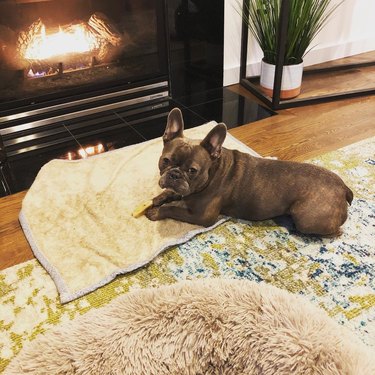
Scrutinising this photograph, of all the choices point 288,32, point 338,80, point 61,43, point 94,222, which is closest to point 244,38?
point 288,32

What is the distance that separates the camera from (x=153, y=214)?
6.15ft

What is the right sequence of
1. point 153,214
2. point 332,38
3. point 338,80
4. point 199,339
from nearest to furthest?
1. point 199,339
2. point 153,214
3. point 338,80
4. point 332,38

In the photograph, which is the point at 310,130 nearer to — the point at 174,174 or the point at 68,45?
the point at 174,174

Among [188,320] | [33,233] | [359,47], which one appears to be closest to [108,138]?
[33,233]

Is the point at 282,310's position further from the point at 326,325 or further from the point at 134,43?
the point at 134,43

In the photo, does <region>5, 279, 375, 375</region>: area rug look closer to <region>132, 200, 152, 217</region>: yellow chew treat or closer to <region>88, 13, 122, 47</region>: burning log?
<region>132, 200, 152, 217</region>: yellow chew treat

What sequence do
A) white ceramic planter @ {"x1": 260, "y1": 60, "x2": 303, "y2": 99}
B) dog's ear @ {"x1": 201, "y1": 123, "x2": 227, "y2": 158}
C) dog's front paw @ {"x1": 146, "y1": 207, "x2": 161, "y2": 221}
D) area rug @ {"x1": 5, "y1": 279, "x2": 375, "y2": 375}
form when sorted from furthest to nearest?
white ceramic planter @ {"x1": 260, "y1": 60, "x2": 303, "y2": 99}
dog's front paw @ {"x1": 146, "y1": 207, "x2": 161, "y2": 221}
dog's ear @ {"x1": 201, "y1": 123, "x2": 227, "y2": 158}
area rug @ {"x1": 5, "y1": 279, "x2": 375, "y2": 375}

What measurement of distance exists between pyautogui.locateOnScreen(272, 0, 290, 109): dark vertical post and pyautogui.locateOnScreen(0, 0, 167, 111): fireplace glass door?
791 mm

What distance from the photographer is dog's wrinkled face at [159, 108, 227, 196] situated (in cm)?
161

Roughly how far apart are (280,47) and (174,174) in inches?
56.6

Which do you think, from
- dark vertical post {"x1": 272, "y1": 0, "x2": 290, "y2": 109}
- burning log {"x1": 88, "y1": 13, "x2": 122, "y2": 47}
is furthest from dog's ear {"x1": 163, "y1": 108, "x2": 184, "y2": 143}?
burning log {"x1": 88, "y1": 13, "x2": 122, "y2": 47}

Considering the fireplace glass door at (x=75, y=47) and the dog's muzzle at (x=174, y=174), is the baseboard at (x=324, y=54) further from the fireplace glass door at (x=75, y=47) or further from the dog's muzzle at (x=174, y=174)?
the dog's muzzle at (x=174, y=174)

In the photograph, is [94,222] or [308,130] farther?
[308,130]

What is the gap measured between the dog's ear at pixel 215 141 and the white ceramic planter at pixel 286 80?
1435 millimetres
